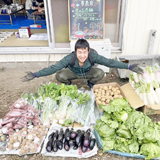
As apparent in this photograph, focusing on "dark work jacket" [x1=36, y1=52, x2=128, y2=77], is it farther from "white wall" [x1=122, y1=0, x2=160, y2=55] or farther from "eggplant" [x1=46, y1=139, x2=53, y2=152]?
"white wall" [x1=122, y1=0, x2=160, y2=55]

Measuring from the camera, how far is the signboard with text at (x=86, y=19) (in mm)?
3977

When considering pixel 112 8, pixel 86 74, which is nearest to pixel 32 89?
pixel 86 74

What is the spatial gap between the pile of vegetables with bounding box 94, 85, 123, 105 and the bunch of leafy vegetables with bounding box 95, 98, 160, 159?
58cm

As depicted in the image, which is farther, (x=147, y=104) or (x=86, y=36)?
(x=86, y=36)

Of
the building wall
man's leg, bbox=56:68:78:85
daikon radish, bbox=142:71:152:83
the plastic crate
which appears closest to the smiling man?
man's leg, bbox=56:68:78:85

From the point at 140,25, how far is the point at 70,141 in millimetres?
3317

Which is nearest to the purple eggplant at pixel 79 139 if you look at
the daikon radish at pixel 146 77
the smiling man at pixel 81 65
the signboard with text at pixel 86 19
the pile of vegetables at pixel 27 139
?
the pile of vegetables at pixel 27 139

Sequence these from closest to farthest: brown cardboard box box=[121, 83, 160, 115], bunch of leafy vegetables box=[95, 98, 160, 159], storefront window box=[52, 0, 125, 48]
→ bunch of leafy vegetables box=[95, 98, 160, 159], brown cardboard box box=[121, 83, 160, 115], storefront window box=[52, 0, 125, 48]

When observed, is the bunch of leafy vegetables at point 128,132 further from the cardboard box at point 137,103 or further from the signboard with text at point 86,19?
the signboard with text at point 86,19

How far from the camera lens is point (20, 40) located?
18.5 ft

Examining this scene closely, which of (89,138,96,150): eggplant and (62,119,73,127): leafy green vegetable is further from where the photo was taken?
(62,119,73,127): leafy green vegetable

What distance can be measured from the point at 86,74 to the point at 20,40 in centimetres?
332

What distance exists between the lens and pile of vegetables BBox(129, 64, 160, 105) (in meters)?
2.86

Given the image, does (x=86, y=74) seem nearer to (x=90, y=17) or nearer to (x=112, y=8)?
(x=90, y=17)
